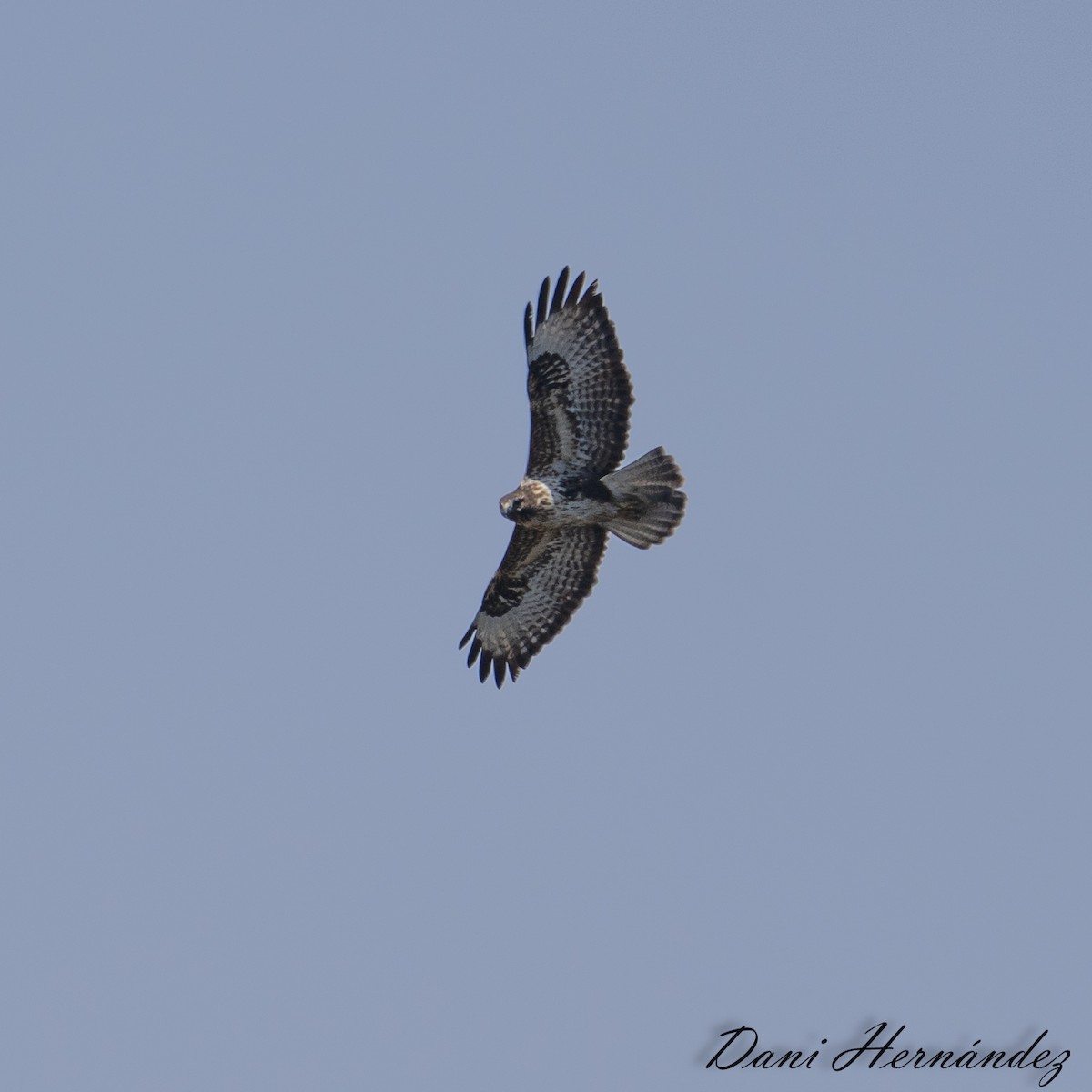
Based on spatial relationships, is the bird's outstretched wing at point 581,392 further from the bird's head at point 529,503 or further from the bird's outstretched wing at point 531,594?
the bird's outstretched wing at point 531,594

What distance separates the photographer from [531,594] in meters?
13.3

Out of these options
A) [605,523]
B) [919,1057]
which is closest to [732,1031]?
[919,1057]

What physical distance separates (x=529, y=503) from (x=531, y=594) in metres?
1.37

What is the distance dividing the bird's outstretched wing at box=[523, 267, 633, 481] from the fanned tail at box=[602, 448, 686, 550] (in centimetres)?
12

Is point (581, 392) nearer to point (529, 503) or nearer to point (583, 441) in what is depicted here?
point (583, 441)

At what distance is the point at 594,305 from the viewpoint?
12133mm

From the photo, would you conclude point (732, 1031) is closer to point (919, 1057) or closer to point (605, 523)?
point (919, 1057)

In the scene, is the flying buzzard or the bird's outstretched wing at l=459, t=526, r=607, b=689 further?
the bird's outstretched wing at l=459, t=526, r=607, b=689

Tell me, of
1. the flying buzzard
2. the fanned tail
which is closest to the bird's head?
the flying buzzard

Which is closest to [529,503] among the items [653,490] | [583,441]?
[583,441]

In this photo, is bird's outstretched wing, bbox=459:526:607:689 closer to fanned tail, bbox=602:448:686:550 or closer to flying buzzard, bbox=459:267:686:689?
flying buzzard, bbox=459:267:686:689

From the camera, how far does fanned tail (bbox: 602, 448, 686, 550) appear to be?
12078 mm

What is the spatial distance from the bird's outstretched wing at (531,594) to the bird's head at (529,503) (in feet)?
1.75

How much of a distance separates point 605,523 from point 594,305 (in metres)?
1.49
